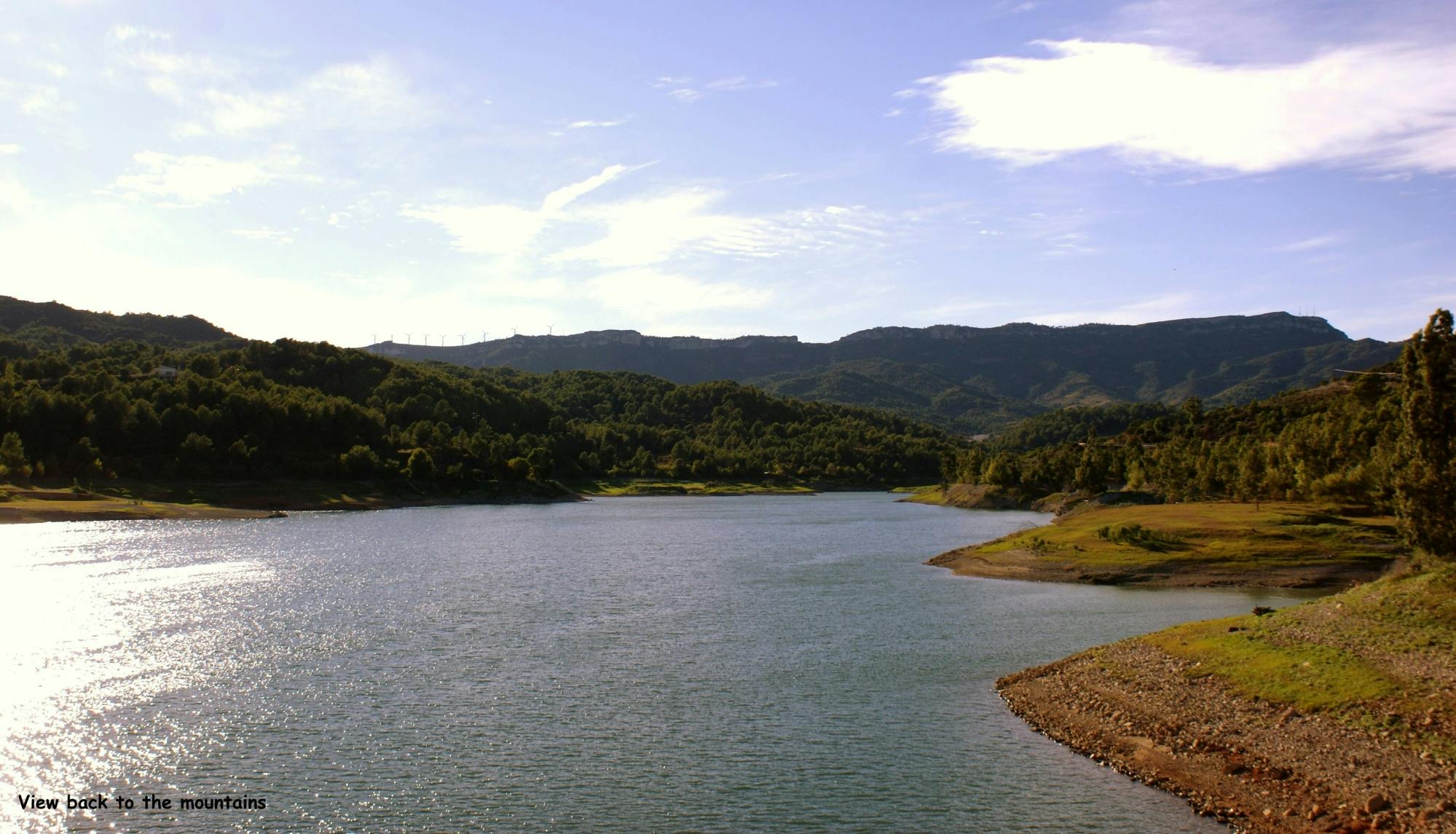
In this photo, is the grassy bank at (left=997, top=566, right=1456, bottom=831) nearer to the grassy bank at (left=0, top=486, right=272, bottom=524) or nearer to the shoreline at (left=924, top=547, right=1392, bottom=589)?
the shoreline at (left=924, top=547, right=1392, bottom=589)

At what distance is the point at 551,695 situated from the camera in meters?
33.4

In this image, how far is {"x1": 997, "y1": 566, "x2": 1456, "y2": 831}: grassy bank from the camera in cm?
2138

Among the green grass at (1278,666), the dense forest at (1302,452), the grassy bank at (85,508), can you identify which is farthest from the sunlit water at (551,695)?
the grassy bank at (85,508)

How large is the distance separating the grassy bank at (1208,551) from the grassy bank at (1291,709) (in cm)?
2299

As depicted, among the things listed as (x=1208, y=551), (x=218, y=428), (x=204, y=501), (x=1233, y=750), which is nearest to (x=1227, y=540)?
(x=1208, y=551)

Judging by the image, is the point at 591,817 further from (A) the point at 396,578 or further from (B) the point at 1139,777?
(A) the point at 396,578

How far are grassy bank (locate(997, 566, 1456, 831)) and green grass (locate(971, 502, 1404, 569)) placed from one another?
25589mm

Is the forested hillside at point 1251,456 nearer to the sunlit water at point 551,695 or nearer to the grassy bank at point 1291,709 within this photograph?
the grassy bank at point 1291,709

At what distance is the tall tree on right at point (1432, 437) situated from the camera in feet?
117

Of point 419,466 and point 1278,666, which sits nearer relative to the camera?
point 1278,666

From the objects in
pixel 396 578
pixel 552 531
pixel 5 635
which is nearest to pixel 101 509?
pixel 552 531

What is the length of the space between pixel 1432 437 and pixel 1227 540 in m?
31.2

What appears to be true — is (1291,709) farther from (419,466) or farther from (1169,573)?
(419,466)

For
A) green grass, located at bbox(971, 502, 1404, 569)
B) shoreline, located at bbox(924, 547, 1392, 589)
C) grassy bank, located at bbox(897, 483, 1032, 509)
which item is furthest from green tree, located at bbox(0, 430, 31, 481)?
grassy bank, located at bbox(897, 483, 1032, 509)
